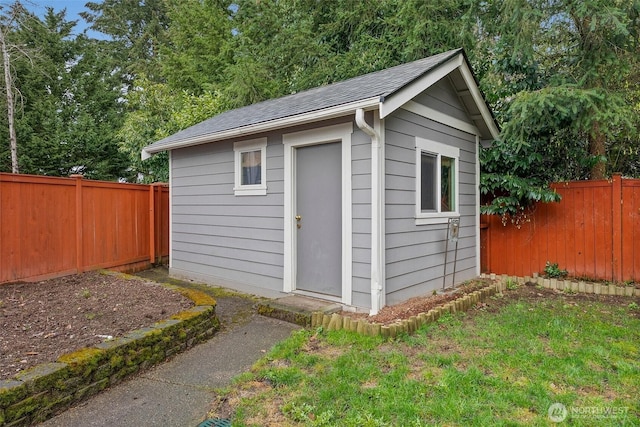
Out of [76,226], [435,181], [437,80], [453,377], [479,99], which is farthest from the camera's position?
[76,226]

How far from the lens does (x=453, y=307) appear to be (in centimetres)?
499

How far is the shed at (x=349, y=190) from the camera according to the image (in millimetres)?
4777

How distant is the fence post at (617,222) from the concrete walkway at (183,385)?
212 inches

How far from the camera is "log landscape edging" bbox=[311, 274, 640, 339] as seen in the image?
414cm

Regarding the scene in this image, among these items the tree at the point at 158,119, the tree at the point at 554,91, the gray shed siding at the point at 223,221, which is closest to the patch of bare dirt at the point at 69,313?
the gray shed siding at the point at 223,221

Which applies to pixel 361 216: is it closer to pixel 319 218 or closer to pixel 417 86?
pixel 319 218

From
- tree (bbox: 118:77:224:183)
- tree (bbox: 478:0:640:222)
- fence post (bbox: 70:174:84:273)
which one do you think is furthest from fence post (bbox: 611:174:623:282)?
tree (bbox: 118:77:224:183)

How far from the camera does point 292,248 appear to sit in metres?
5.62

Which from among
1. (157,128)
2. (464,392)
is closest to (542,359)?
(464,392)

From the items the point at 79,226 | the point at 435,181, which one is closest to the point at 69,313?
the point at 79,226

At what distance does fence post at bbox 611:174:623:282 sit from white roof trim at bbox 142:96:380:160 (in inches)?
180

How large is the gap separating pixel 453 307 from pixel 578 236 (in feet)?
10.7

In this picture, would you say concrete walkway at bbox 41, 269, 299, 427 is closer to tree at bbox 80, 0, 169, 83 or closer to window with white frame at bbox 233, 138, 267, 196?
window with white frame at bbox 233, 138, 267, 196

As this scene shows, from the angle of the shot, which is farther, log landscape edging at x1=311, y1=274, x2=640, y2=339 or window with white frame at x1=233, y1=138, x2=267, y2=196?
window with white frame at x1=233, y1=138, x2=267, y2=196
